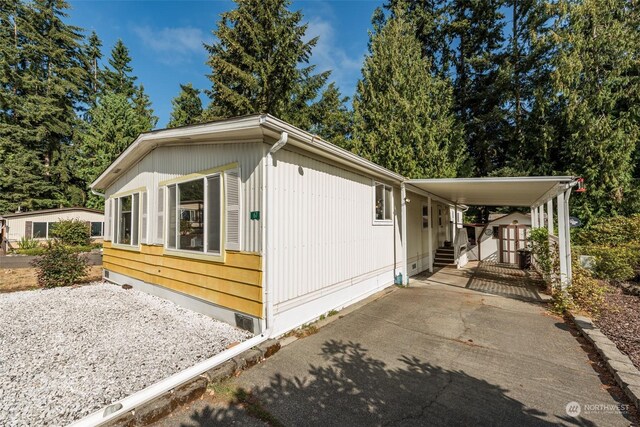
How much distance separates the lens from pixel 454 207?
48.4 ft

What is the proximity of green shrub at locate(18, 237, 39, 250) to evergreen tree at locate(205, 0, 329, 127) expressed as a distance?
42.7ft

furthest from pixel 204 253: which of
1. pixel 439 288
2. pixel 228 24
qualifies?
pixel 228 24

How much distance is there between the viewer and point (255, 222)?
4133mm

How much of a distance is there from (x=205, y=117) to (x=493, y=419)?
1828 cm

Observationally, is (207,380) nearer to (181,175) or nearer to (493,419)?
(493,419)

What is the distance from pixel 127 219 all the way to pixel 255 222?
18.4 ft

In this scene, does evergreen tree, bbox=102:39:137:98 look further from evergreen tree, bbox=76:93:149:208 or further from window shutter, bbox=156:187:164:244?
window shutter, bbox=156:187:164:244

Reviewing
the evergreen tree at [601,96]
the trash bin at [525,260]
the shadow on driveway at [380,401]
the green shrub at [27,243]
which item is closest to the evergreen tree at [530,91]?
the evergreen tree at [601,96]

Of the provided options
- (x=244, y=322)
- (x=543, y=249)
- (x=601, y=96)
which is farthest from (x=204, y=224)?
(x=601, y=96)

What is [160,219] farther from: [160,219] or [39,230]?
[39,230]

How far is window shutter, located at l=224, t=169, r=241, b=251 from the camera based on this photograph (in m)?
4.38

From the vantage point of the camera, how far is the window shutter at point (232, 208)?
4383mm

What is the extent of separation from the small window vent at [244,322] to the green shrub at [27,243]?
65.2ft

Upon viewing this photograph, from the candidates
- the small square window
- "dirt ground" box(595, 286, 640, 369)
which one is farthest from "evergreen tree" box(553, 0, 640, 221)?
the small square window
